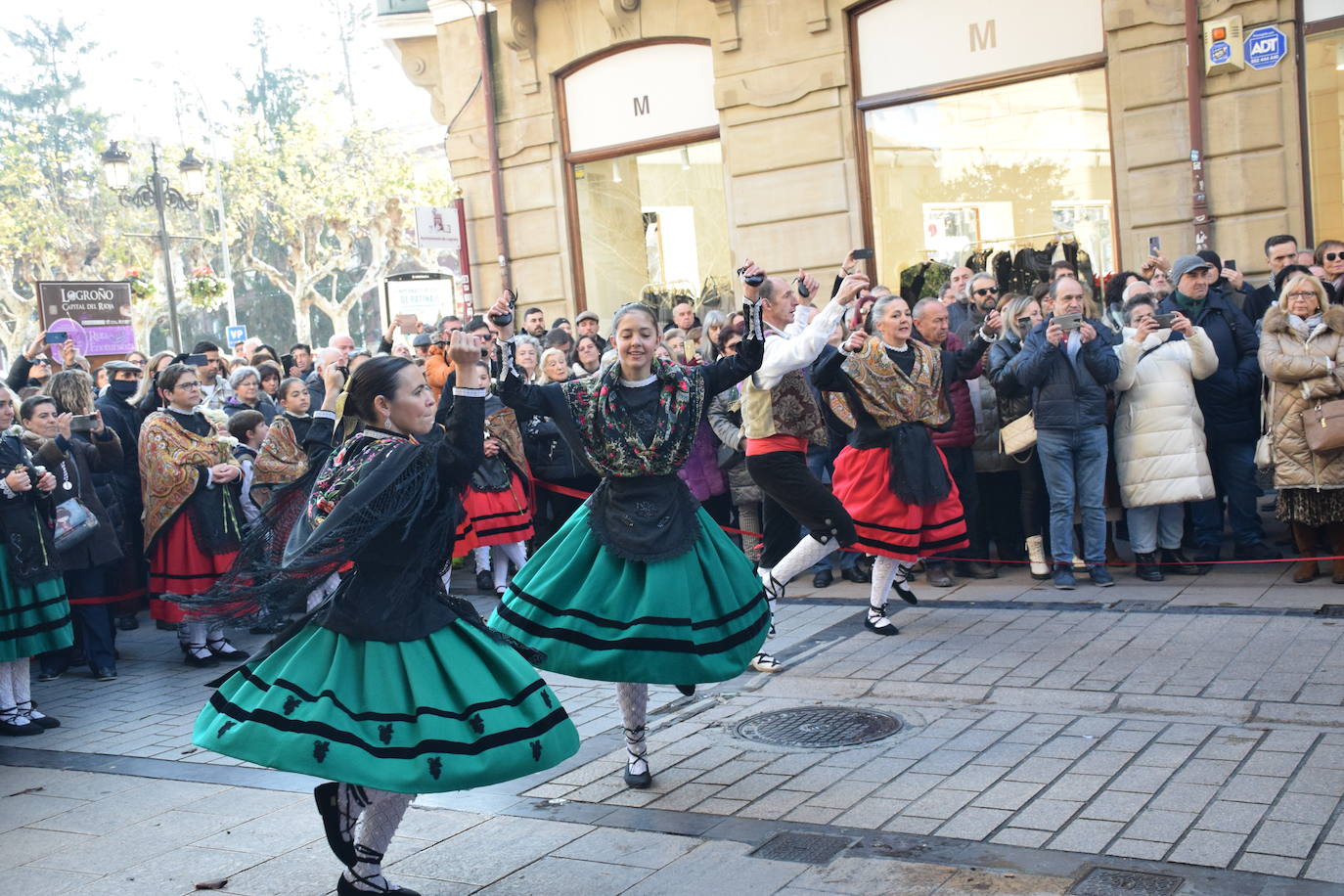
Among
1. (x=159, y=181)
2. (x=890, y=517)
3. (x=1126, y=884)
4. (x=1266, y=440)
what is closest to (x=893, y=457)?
(x=890, y=517)

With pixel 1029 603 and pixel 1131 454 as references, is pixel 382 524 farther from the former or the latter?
pixel 1131 454

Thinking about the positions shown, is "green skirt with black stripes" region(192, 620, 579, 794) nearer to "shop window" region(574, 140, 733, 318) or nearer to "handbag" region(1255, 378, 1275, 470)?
"handbag" region(1255, 378, 1275, 470)

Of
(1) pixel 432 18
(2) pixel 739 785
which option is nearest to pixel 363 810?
(2) pixel 739 785

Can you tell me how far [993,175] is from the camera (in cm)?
1358

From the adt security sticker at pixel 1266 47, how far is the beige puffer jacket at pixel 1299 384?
3.87 metres

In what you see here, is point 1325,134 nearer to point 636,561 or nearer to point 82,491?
point 636,561

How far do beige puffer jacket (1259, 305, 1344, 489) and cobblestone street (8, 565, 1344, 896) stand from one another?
2.89 feet

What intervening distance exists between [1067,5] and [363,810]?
35.6ft

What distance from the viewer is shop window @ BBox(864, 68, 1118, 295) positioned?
12.8 meters

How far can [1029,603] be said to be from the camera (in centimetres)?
842

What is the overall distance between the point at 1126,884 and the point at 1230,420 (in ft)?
18.8

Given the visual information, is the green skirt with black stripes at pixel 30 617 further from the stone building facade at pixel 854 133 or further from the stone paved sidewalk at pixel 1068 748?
the stone building facade at pixel 854 133

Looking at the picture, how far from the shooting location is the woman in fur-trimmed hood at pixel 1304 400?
8250mm

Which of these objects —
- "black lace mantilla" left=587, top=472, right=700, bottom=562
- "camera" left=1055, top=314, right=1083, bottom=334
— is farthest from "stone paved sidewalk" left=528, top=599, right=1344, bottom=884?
"camera" left=1055, top=314, right=1083, bottom=334
